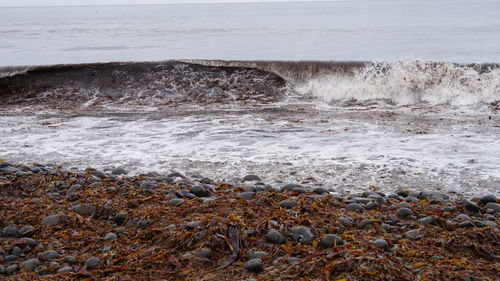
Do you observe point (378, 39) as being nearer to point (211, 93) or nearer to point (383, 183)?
point (211, 93)

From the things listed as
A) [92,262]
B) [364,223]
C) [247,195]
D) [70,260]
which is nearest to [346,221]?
[364,223]

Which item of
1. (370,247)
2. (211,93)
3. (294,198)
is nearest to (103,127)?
(211,93)

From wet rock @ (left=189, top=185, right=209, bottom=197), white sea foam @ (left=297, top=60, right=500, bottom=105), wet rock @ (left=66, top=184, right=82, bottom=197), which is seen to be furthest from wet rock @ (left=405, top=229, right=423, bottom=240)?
white sea foam @ (left=297, top=60, right=500, bottom=105)

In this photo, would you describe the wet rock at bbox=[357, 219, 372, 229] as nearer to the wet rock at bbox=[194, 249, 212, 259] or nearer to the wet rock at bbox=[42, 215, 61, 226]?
the wet rock at bbox=[194, 249, 212, 259]

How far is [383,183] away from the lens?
7.21m

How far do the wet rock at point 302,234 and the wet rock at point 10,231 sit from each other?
2.94 m

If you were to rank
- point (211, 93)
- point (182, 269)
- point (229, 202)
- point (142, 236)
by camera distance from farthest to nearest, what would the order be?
point (211, 93), point (229, 202), point (142, 236), point (182, 269)

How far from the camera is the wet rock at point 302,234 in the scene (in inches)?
188

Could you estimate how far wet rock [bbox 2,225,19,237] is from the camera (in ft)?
17.1

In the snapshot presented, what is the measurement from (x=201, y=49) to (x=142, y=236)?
24541mm

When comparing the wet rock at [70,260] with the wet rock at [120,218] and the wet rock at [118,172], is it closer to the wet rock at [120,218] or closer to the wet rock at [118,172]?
the wet rock at [120,218]

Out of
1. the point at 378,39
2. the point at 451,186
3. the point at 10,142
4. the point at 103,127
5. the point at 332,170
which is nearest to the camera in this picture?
the point at 451,186

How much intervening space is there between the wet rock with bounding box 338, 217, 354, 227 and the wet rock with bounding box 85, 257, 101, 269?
249 centimetres

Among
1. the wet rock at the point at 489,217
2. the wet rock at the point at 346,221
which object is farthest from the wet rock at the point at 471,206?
the wet rock at the point at 346,221
